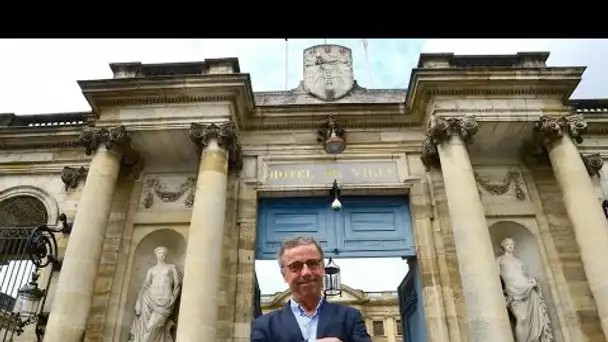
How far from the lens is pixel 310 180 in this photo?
31.8 ft

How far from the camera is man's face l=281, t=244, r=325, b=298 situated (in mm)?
2176

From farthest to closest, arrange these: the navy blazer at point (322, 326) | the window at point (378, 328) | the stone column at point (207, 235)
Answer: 1. the window at point (378, 328)
2. the stone column at point (207, 235)
3. the navy blazer at point (322, 326)

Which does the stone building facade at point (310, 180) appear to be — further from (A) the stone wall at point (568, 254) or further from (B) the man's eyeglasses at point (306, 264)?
(B) the man's eyeglasses at point (306, 264)

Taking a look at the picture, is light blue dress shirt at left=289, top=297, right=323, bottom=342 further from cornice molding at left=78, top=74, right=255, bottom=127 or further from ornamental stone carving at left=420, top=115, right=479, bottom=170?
cornice molding at left=78, top=74, right=255, bottom=127

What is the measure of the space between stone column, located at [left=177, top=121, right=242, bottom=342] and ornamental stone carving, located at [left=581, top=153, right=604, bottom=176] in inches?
292

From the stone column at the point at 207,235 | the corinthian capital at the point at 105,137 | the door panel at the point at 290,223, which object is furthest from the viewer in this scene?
the door panel at the point at 290,223

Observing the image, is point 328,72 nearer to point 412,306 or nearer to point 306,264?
point 412,306

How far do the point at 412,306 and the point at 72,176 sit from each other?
7840 millimetres

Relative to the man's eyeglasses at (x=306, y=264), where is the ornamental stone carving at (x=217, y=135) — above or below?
above

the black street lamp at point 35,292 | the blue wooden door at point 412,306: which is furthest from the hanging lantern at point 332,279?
the black street lamp at point 35,292

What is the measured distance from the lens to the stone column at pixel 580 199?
24.8 ft

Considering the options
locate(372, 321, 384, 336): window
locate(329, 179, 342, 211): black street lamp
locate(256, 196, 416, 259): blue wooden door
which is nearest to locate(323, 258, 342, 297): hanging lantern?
locate(256, 196, 416, 259): blue wooden door

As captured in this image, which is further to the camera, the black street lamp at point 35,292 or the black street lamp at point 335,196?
the black street lamp at point 335,196

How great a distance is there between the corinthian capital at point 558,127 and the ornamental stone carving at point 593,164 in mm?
1074
